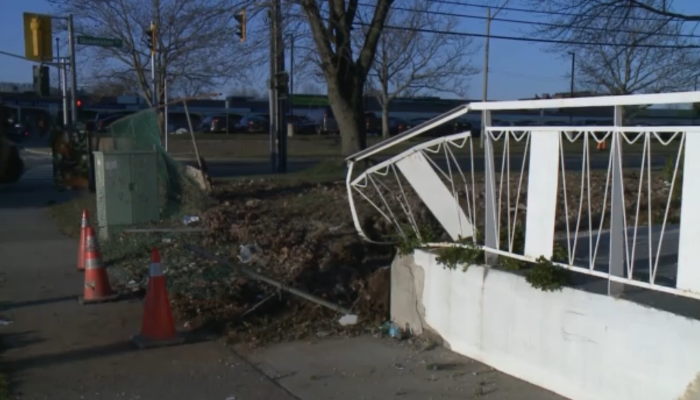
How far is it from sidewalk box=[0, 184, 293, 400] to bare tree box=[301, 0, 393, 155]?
8.33 metres

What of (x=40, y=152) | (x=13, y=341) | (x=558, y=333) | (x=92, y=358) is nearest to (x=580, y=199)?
(x=558, y=333)

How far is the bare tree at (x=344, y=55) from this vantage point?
16031mm

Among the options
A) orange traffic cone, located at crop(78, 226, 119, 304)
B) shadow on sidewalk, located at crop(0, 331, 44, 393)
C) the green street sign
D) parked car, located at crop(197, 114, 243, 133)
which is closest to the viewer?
shadow on sidewalk, located at crop(0, 331, 44, 393)

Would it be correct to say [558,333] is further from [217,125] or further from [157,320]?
[217,125]

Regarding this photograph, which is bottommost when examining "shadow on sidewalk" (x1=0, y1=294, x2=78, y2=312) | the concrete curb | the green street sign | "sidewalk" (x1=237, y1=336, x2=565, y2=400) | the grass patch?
"shadow on sidewalk" (x1=0, y1=294, x2=78, y2=312)

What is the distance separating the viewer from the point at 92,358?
21.1 feet

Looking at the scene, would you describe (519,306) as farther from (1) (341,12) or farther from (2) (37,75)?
(2) (37,75)

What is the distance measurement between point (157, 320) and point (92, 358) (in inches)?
23.6

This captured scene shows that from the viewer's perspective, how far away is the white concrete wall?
4438mm

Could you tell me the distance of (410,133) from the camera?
21.4 ft

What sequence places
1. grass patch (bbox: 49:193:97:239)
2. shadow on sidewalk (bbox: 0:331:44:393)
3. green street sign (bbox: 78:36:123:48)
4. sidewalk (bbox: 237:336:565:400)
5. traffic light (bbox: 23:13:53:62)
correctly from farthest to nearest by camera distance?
1. traffic light (bbox: 23:13:53:62)
2. green street sign (bbox: 78:36:123:48)
3. grass patch (bbox: 49:193:97:239)
4. shadow on sidewalk (bbox: 0:331:44:393)
5. sidewalk (bbox: 237:336:565:400)

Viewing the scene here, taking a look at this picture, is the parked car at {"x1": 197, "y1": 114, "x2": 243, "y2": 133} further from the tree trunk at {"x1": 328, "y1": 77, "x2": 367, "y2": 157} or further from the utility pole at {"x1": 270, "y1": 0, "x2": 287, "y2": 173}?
the tree trunk at {"x1": 328, "y1": 77, "x2": 367, "y2": 157}

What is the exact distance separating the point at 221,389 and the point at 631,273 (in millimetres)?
2890

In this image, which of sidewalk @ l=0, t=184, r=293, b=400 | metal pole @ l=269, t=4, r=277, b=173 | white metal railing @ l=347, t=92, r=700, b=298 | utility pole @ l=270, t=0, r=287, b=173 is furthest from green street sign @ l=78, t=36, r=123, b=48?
white metal railing @ l=347, t=92, r=700, b=298
